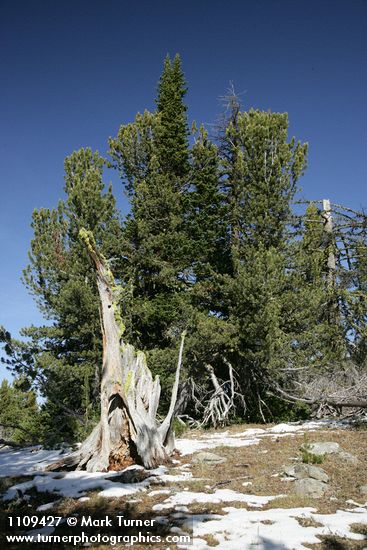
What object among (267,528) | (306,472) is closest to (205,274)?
(306,472)

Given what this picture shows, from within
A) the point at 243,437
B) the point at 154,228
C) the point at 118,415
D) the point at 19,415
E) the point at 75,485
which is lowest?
the point at 243,437

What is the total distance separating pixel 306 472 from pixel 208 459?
102 inches

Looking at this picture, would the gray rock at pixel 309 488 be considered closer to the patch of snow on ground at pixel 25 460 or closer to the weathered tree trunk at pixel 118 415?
the weathered tree trunk at pixel 118 415

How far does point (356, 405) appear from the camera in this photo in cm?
1476

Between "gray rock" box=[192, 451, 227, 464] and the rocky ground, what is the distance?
2cm

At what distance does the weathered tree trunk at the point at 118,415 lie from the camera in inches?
350

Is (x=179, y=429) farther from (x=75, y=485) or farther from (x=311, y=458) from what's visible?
(x=75, y=485)

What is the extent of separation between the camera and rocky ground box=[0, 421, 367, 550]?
519 centimetres

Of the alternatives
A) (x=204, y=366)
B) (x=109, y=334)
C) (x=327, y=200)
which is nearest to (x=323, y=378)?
(x=204, y=366)

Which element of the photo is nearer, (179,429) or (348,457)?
(348,457)

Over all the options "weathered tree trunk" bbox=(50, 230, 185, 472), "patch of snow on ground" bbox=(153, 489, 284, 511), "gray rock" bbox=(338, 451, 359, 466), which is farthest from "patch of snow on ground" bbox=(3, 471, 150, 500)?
"gray rock" bbox=(338, 451, 359, 466)

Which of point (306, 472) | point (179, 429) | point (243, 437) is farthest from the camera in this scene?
point (179, 429)

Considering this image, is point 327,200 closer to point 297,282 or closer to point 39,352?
point 297,282

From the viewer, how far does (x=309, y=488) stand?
6934 millimetres
